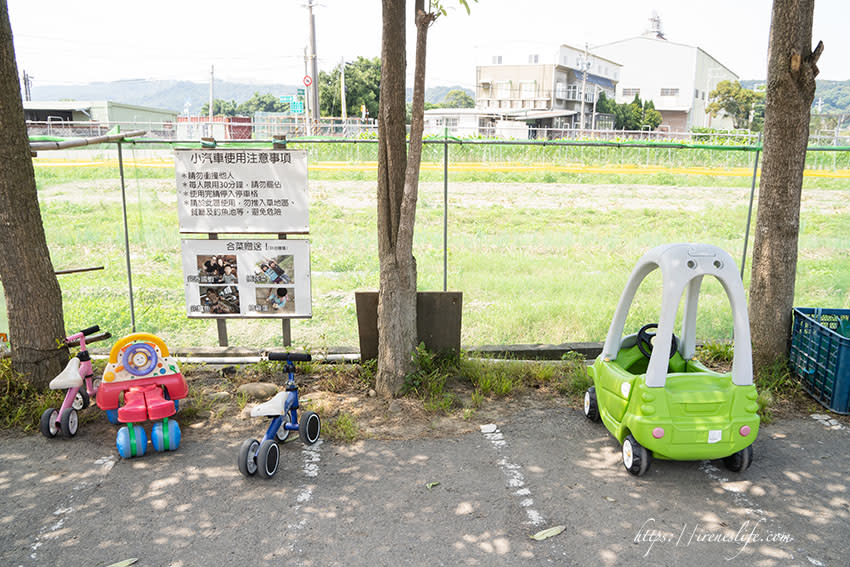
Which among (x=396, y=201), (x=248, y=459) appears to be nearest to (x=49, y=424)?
(x=248, y=459)

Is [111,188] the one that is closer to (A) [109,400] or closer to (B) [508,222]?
(B) [508,222]

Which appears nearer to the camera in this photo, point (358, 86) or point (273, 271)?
point (273, 271)

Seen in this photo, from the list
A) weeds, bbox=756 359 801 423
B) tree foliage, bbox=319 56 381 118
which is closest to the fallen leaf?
weeds, bbox=756 359 801 423

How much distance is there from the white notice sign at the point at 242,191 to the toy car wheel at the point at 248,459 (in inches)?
98.1

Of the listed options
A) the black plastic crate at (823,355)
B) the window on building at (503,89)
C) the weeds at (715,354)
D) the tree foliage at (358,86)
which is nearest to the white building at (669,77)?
the window on building at (503,89)

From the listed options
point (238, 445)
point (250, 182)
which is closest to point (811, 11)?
point (250, 182)

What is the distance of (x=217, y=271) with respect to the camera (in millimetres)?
6391

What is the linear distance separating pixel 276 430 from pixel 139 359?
141 cm

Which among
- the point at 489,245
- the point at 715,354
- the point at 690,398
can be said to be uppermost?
the point at 489,245

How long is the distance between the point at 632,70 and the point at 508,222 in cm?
9816

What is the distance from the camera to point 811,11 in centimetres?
559

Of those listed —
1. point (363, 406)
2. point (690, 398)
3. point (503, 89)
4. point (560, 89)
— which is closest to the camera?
point (690, 398)

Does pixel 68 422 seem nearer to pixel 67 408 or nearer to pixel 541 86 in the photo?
pixel 67 408

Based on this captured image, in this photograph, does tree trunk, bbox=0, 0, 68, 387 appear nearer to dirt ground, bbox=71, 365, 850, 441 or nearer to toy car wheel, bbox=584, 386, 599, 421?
dirt ground, bbox=71, 365, 850, 441
